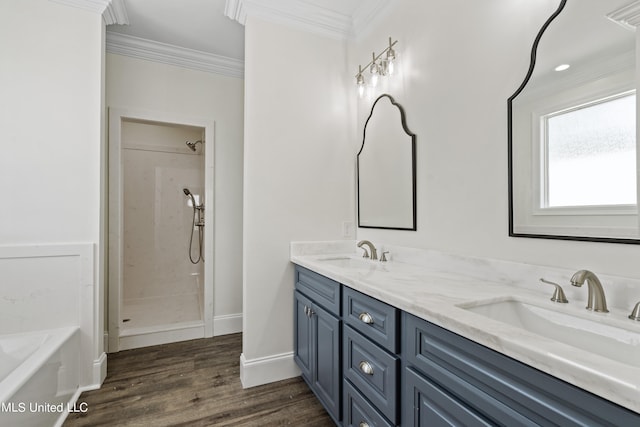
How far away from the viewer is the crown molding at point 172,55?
2561mm

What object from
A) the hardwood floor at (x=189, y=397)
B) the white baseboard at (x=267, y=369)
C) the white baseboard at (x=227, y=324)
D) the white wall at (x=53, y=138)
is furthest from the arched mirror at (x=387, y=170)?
the white wall at (x=53, y=138)

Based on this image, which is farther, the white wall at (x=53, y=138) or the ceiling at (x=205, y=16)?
the ceiling at (x=205, y=16)

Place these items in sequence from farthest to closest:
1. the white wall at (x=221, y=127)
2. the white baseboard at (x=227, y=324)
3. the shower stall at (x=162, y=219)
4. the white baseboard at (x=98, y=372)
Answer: the shower stall at (x=162, y=219) < the white baseboard at (x=227, y=324) < the white wall at (x=221, y=127) < the white baseboard at (x=98, y=372)

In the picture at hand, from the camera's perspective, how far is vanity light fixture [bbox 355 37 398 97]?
1.85 m

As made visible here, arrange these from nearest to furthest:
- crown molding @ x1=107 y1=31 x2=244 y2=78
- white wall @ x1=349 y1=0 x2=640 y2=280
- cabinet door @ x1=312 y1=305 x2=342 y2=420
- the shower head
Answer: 1. white wall @ x1=349 y1=0 x2=640 y2=280
2. cabinet door @ x1=312 y1=305 x2=342 y2=420
3. crown molding @ x1=107 y1=31 x2=244 y2=78
4. the shower head

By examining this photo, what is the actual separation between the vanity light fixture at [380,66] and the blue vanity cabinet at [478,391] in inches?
61.9

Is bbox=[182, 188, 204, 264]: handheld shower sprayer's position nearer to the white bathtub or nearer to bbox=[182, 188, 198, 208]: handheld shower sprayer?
bbox=[182, 188, 198, 208]: handheld shower sprayer

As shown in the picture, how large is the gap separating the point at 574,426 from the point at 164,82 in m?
3.36

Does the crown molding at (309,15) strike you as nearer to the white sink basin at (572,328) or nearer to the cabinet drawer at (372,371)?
the white sink basin at (572,328)

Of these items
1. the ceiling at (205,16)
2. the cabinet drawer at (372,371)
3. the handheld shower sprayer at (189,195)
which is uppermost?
the ceiling at (205,16)

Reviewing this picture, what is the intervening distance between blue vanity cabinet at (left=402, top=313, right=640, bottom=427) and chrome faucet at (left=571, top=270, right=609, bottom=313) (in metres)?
0.42

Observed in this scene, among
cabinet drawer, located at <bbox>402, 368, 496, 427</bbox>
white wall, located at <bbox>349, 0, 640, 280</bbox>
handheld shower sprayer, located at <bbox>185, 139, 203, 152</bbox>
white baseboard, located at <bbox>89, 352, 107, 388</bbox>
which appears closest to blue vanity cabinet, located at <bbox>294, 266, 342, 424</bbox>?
cabinet drawer, located at <bbox>402, 368, 496, 427</bbox>

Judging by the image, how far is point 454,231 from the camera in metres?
1.53

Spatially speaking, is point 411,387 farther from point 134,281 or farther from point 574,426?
point 134,281
